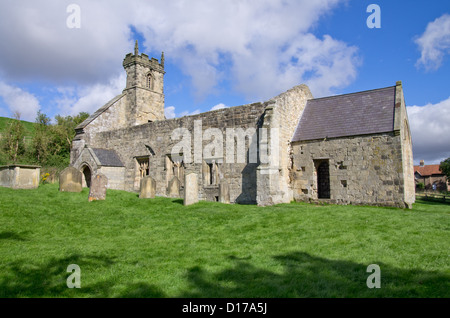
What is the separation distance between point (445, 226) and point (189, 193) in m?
8.52

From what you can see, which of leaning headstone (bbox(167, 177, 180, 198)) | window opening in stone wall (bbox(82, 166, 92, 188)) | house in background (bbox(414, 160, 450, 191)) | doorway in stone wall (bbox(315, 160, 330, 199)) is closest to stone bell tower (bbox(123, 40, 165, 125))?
window opening in stone wall (bbox(82, 166, 92, 188))

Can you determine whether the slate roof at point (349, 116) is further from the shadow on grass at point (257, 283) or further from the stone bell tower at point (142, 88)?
the stone bell tower at point (142, 88)

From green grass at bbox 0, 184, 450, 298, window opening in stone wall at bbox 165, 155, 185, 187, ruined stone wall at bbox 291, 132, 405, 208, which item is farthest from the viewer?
window opening in stone wall at bbox 165, 155, 185, 187

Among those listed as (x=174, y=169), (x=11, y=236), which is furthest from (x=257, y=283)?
(x=174, y=169)

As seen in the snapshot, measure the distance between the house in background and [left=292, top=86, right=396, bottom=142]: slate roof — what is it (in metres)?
49.8

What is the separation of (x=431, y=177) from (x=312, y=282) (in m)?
65.4

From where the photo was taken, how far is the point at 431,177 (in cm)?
5734

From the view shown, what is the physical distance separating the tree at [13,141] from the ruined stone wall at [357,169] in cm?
2783

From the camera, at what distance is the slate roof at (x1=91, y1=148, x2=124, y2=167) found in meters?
18.8

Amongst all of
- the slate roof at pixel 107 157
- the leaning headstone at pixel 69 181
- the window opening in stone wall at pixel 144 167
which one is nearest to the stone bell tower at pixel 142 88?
the slate roof at pixel 107 157

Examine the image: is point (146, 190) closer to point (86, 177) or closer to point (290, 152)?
point (290, 152)

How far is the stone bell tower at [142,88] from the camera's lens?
23734mm

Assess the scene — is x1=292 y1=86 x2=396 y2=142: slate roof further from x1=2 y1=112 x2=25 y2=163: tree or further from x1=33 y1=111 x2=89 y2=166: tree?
x1=2 y1=112 x2=25 y2=163: tree

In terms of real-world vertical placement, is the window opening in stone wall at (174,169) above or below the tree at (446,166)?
below
